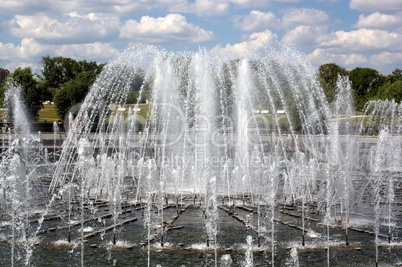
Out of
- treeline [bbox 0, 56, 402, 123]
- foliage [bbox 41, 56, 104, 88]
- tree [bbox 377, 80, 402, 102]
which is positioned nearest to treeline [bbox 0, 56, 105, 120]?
treeline [bbox 0, 56, 402, 123]

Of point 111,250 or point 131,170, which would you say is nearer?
point 111,250

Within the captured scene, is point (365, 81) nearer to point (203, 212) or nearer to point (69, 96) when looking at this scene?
point (69, 96)

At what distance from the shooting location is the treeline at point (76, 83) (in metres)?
66.3

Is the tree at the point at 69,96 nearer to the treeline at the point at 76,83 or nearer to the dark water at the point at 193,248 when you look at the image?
the treeline at the point at 76,83

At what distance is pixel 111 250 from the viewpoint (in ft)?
43.3

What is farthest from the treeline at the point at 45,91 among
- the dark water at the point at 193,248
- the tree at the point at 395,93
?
the dark water at the point at 193,248

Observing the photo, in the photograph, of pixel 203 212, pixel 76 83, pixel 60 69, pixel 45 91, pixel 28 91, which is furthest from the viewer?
pixel 60 69

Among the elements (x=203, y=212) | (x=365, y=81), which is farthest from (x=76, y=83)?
(x=365, y=81)

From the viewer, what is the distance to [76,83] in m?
67.8

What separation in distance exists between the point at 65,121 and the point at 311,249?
170 ft

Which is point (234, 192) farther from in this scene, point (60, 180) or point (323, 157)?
point (323, 157)

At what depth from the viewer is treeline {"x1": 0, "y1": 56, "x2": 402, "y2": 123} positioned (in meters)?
66.3

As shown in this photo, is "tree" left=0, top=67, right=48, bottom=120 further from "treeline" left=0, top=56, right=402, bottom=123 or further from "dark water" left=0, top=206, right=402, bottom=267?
"dark water" left=0, top=206, right=402, bottom=267

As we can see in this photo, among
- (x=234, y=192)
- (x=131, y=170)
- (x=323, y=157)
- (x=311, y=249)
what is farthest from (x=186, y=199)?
(x=323, y=157)
